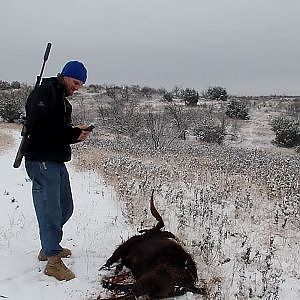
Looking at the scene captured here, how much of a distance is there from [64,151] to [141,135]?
20590mm

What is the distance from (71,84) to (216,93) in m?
41.6

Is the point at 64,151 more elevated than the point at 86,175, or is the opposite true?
the point at 64,151

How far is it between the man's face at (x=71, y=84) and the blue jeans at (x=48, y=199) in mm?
744

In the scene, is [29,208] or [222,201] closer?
[29,208]

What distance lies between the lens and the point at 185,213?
7.16 metres

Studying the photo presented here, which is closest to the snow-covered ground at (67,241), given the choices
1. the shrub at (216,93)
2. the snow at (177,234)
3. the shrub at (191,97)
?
the snow at (177,234)

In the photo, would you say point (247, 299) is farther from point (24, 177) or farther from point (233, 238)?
point (24, 177)

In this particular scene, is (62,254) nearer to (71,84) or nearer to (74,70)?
(71,84)

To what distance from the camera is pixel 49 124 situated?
14.3 feet

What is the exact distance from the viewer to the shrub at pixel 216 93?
4442 cm

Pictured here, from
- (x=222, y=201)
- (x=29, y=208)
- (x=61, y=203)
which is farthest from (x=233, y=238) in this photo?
(x=29, y=208)

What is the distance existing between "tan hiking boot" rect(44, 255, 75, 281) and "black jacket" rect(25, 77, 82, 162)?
3.31 feet

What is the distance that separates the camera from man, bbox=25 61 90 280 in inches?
170

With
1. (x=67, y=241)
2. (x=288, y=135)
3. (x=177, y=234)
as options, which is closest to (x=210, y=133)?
(x=288, y=135)
